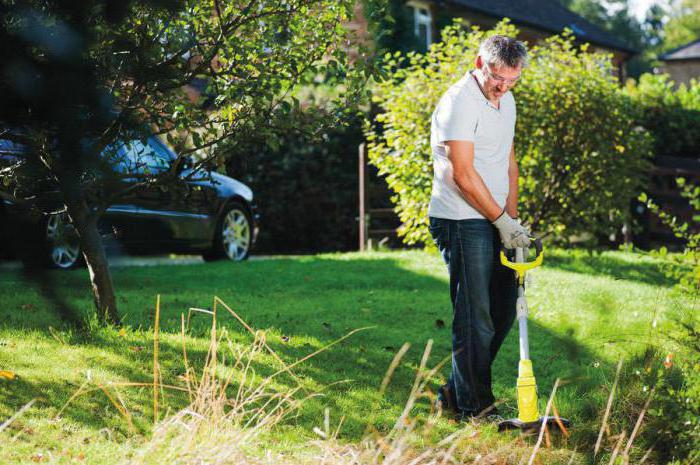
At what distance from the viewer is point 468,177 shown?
4316 mm

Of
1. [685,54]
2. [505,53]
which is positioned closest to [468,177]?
[505,53]

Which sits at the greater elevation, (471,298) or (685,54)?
(685,54)

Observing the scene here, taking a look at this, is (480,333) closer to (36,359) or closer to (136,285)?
(36,359)

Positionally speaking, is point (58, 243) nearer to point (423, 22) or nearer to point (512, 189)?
point (512, 189)

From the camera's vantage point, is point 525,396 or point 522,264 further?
point 522,264

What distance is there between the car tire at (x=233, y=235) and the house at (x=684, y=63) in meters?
35.2

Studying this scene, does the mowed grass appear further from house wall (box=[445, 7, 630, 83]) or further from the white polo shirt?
house wall (box=[445, 7, 630, 83])

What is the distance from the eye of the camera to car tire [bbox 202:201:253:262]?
1111 cm

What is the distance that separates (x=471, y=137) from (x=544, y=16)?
1038 inches

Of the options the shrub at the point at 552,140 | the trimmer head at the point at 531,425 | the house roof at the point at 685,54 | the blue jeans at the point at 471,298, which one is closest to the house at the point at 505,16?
the shrub at the point at 552,140

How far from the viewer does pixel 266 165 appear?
14.9m

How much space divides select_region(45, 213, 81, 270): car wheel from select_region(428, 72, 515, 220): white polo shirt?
2847mm

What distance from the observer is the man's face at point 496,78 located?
14.0 ft

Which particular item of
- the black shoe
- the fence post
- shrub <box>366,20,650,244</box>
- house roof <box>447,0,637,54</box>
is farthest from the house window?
the black shoe
